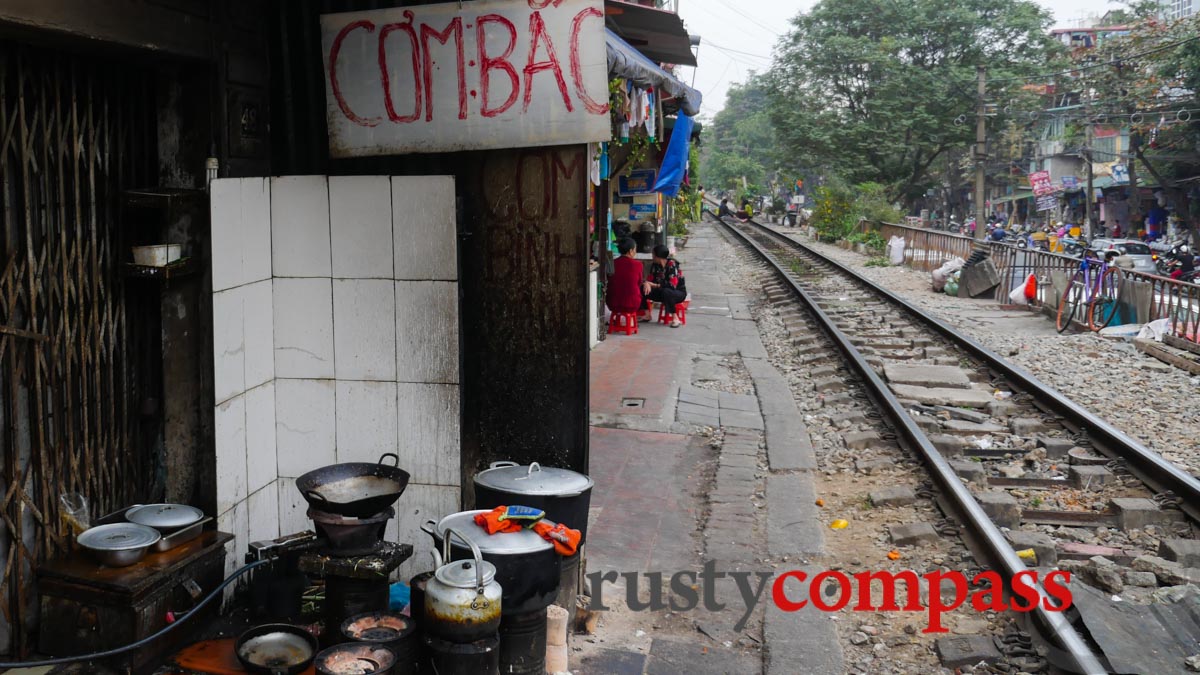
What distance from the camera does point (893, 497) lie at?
22.3 feet

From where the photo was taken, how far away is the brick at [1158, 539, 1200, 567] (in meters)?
5.49

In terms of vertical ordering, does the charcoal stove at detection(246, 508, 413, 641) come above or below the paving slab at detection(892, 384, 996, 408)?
above

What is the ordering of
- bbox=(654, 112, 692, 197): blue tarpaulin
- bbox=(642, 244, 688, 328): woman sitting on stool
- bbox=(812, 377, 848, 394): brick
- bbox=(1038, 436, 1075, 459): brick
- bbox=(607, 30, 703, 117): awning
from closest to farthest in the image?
bbox=(607, 30, 703, 117): awning, bbox=(1038, 436, 1075, 459): brick, bbox=(812, 377, 848, 394): brick, bbox=(654, 112, 692, 197): blue tarpaulin, bbox=(642, 244, 688, 328): woman sitting on stool

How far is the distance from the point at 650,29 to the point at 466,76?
5.61 metres

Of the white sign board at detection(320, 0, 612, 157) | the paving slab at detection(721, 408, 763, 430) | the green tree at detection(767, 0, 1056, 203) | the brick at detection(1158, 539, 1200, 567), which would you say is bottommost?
the brick at detection(1158, 539, 1200, 567)

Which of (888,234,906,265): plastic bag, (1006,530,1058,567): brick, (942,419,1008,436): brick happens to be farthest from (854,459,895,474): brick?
(888,234,906,265): plastic bag

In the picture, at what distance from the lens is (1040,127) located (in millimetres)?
47125

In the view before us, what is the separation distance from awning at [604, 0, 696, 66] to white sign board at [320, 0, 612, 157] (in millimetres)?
3937

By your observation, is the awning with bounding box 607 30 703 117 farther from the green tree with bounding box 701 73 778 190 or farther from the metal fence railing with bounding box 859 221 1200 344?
the green tree with bounding box 701 73 778 190

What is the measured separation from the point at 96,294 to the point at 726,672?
3.19 meters

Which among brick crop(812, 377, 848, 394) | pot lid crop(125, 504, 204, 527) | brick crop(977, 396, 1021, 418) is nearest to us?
pot lid crop(125, 504, 204, 527)

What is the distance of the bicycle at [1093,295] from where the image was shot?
14.4 m

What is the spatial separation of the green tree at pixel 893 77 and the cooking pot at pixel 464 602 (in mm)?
41740

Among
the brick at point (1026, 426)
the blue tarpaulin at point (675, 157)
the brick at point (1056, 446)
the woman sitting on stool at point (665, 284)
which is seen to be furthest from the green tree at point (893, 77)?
the brick at point (1056, 446)
